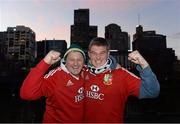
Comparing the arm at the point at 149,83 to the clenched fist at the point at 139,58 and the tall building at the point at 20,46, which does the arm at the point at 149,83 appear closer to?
the clenched fist at the point at 139,58

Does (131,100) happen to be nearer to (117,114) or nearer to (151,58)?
(151,58)

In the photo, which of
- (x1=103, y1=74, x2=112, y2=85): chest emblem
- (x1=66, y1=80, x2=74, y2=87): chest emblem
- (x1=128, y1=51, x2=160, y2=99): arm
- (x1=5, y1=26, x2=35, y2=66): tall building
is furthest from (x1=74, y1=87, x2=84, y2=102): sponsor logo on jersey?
(x1=5, y1=26, x2=35, y2=66): tall building

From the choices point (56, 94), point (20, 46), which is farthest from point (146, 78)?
point (20, 46)

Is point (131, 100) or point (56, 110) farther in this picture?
point (131, 100)

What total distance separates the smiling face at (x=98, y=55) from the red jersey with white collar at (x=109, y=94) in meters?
0.19

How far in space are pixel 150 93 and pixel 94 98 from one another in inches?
28.2

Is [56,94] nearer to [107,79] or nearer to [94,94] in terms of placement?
[94,94]

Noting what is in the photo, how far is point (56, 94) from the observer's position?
3959mm

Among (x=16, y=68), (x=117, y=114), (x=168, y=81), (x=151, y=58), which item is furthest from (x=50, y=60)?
(x=151, y=58)

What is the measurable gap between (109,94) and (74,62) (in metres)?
0.61

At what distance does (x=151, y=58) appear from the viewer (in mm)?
121375

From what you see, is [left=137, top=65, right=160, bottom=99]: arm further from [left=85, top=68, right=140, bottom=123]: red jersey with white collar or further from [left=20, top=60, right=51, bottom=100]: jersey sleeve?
[left=20, top=60, right=51, bottom=100]: jersey sleeve

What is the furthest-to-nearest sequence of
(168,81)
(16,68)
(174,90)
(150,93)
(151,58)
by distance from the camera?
1. (151,58)
2. (16,68)
3. (168,81)
4. (174,90)
5. (150,93)

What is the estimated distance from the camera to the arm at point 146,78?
3.88 m
